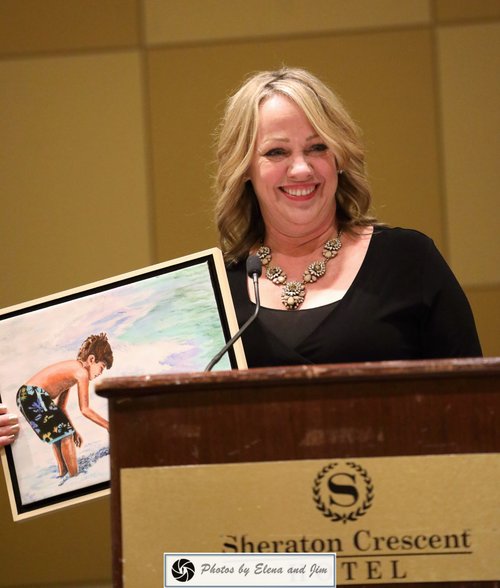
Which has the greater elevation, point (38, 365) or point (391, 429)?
point (38, 365)

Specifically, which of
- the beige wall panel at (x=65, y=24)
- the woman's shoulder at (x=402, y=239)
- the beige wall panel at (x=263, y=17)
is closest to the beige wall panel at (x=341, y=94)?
the beige wall panel at (x=263, y=17)

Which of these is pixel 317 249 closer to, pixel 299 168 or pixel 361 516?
pixel 299 168

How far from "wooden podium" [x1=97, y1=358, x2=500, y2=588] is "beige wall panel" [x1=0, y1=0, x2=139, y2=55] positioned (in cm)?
236

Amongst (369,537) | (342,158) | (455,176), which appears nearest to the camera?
(369,537)

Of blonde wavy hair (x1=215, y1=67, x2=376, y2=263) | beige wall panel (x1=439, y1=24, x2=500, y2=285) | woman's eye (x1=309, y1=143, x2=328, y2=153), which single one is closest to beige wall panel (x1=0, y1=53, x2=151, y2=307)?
blonde wavy hair (x1=215, y1=67, x2=376, y2=263)

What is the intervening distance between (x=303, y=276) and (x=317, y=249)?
90 mm

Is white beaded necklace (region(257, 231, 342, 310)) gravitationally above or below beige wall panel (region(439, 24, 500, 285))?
below

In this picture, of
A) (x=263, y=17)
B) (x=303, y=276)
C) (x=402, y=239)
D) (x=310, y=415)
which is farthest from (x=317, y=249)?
(x=263, y=17)

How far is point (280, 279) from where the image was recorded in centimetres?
194

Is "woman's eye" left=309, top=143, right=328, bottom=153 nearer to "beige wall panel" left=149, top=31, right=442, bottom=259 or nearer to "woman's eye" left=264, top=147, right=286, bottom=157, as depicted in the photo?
"woman's eye" left=264, top=147, right=286, bottom=157

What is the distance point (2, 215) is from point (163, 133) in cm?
70

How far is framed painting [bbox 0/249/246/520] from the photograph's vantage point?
1640mm

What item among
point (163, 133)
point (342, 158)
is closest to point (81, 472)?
point (342, 158)

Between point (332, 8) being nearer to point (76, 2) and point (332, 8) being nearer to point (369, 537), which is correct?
point (76, 2)
